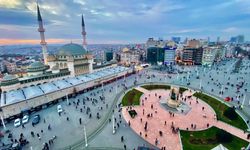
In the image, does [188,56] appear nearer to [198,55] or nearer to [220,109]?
[198,55]

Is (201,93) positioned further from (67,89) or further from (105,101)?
(67,89)

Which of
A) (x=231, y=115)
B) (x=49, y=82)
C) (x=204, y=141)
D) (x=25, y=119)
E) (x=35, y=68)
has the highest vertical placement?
(x=35, y=68)

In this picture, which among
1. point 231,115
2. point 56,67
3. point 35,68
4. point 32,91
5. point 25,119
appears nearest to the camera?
point 25,119

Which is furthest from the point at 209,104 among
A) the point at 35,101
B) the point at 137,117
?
the point at 35,101

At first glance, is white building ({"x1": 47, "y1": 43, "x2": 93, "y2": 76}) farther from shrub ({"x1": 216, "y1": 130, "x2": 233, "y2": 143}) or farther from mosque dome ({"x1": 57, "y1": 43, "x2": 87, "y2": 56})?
shrub ({"x1": 216, "y1": 130, "x2": 233, "y2": 143})

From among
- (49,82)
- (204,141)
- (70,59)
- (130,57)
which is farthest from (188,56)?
(49,82)

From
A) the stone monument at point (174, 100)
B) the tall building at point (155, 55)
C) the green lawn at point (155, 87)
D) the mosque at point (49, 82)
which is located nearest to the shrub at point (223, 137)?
the stone monument at point (174, 100)
